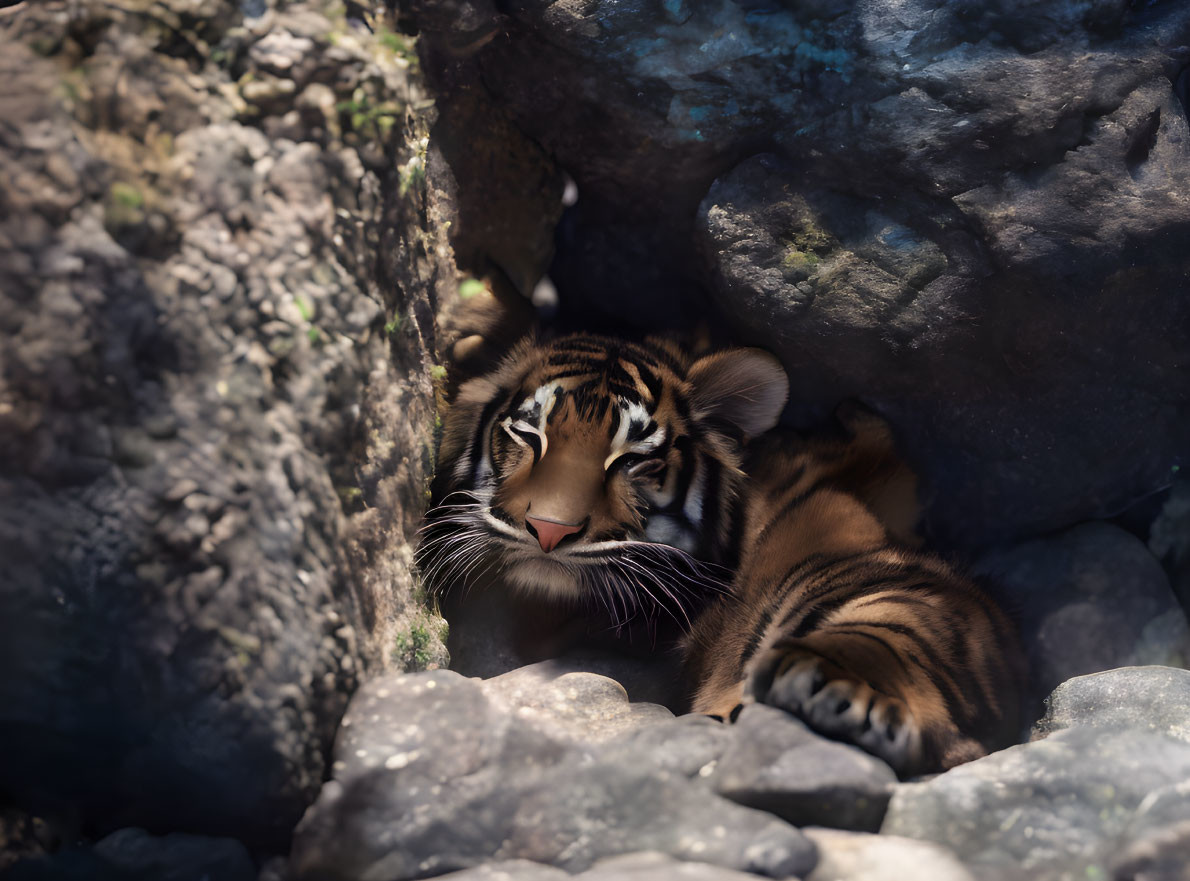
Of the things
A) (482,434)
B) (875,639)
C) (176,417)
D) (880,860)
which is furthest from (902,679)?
(176,417)

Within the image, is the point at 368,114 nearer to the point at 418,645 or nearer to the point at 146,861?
the point at 418,645

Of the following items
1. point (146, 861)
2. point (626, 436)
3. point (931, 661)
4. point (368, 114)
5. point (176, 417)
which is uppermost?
point (368, 114)

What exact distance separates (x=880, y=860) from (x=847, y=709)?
28 cm

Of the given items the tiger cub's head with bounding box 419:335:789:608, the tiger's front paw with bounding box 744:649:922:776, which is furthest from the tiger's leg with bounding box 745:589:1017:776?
the tiger cub's head with bounding box 419:335:789:608

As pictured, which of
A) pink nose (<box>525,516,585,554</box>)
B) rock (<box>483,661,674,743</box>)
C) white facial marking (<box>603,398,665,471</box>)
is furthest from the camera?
white facial marking (<box>603,398,665,471</box>)

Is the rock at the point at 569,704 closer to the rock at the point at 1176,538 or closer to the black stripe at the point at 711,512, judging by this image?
the black stripe at the point at 711,512

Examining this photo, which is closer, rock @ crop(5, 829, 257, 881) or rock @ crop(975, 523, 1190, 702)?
rock @ crop(5, 829, 257, 881)

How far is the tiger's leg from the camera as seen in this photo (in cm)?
170

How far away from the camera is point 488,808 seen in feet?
5.21

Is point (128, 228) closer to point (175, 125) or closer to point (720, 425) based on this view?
point (175, 125)

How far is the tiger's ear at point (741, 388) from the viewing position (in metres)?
2.51

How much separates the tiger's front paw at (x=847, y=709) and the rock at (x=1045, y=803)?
0.25ft

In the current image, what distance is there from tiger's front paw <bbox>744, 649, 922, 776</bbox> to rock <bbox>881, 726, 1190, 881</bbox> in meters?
0.08

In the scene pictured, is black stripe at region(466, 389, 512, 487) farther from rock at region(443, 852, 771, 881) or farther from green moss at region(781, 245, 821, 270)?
rock at region(443, 852, 771, 881)
